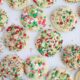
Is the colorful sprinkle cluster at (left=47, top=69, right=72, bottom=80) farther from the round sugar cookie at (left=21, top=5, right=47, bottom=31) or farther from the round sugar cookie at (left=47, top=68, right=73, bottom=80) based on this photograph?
the round sugar cookie at (left=21, top=5, right=47, bottom=31)

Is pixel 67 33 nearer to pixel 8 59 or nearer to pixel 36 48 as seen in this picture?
pixel 36 48

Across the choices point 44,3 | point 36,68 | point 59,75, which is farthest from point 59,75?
point 44,3

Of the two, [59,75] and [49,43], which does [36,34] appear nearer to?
[49,43]

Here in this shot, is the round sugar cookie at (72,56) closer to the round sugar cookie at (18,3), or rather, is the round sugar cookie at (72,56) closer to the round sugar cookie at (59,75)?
the round sugar cookie at (59,75)

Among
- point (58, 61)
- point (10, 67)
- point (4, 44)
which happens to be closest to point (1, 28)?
point (4, 44)

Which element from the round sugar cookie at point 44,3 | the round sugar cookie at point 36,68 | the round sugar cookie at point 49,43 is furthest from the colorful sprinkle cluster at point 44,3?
the round sugar cookie at point 36,68

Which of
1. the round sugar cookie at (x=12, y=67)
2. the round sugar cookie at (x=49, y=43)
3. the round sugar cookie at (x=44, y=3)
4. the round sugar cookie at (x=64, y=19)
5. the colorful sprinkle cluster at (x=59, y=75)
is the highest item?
the round sugar cookie at (x=44, y=3)
